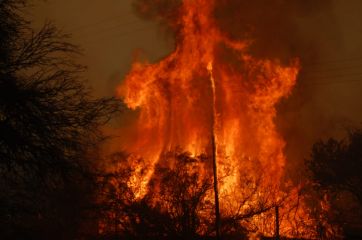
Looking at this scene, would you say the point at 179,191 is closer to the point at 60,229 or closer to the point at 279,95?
the point at 60,229

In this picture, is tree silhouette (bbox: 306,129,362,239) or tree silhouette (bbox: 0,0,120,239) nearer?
tree silhouette (bbox: 0,0,120,239)

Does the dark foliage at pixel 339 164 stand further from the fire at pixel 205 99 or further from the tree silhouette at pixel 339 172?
the fire at pixel 205 99

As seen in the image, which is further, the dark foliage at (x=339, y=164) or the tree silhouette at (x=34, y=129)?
the dark foliage at (x=339, y=164)

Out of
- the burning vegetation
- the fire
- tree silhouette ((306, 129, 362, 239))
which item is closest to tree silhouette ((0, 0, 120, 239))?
the burning vegetation

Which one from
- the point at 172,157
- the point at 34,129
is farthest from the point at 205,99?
the point at 34,129

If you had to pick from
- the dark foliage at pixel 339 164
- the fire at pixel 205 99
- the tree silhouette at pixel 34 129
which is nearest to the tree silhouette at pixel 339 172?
the dark foliage at pixel 339 164

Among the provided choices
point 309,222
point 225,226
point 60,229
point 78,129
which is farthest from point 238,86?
point 78,129

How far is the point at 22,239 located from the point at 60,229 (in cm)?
→ 1477

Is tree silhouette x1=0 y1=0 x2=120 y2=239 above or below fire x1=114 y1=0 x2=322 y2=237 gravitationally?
below

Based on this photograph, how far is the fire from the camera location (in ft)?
95.9

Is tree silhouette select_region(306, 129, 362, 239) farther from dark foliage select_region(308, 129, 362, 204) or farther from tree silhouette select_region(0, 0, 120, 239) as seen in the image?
tree silhouette select_region(0, 0, 120, 239)

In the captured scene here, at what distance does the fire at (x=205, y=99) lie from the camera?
95.9 feet

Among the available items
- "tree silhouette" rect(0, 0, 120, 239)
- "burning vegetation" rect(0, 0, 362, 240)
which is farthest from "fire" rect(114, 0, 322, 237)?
"tree silhouette" rect(0, 0, 120, 239)

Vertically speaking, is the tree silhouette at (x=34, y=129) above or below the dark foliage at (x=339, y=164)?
below
